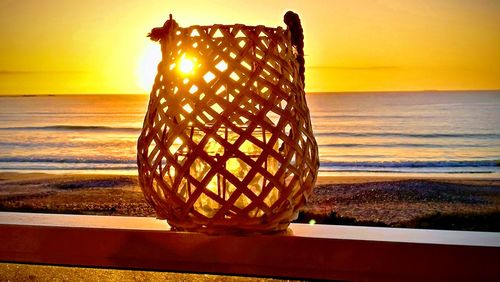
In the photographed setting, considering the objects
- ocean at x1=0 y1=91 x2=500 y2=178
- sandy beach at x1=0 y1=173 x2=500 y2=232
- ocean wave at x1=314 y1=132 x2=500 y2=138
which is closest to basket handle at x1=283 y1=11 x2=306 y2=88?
sandy beach at x1=0 y1=173 x2=500 y2=232

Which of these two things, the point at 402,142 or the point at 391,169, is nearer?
the point at 391,169

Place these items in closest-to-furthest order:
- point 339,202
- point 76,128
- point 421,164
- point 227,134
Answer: point 227,134, point 339,202, point 421,164, point 76,128

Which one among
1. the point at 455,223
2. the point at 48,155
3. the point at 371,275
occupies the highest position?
the point at 371,275

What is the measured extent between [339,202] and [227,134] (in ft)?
4.46

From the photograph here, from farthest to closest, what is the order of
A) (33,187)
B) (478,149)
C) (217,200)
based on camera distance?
(478,149), (33,187), (217,200)

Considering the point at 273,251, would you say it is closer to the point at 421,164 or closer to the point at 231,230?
the point at 231,230

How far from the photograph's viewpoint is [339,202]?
7.41 ft

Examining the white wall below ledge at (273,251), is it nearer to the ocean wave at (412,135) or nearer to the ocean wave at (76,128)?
the ocean wave at (76,128)

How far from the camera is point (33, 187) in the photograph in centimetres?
257

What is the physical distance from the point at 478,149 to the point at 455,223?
3.19m

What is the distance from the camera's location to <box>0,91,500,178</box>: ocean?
3891 millimetres

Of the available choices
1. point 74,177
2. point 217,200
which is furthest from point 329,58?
point 74,177

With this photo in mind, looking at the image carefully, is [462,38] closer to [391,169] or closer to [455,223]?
[455,223]

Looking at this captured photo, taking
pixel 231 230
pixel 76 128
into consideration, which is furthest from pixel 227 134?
pixel 76 128
